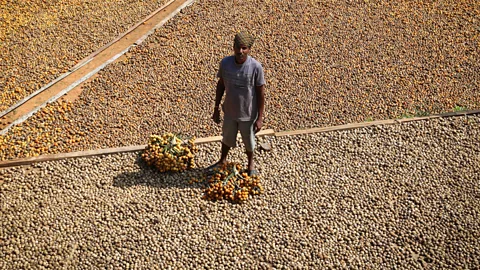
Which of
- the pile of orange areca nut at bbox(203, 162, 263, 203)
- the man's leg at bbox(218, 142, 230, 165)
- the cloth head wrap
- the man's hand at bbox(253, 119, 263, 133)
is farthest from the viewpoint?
the man's leg at bbox(218, 142, 230, 165)

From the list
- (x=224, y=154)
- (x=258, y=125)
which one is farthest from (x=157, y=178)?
(x=258, y=125)

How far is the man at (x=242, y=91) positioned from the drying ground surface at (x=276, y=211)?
0.76 meters

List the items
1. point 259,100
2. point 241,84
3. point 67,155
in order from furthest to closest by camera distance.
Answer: point 67,155 < point 259,100 < point 241,84

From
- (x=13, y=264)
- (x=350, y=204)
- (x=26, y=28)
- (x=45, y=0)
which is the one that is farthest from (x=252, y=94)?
(x=45, y=0)

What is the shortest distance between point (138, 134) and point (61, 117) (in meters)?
1.13

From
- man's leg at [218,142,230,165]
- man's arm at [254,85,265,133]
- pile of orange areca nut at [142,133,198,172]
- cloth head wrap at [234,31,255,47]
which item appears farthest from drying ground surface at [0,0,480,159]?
cloth head wrap at [234,31,255,47]

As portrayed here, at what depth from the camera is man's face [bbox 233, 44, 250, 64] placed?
4648mm

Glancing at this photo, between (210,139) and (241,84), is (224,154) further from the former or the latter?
(241,84)

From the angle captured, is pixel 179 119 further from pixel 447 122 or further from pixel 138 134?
pixel 447 122

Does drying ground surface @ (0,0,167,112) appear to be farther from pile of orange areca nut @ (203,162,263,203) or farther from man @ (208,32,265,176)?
man @ (208,32,265,176)

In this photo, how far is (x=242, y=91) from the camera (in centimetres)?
492

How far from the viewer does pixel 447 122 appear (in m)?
6.56

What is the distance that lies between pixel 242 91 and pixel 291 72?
2719mm

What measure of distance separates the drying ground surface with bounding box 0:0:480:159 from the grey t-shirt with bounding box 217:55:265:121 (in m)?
1.43
